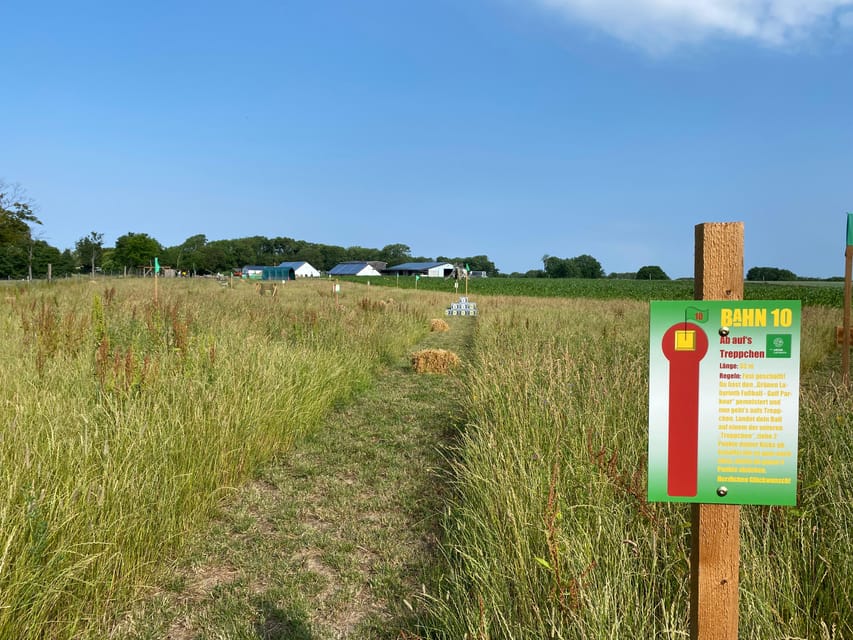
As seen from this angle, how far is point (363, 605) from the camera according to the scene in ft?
9.64

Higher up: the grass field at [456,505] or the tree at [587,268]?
A: the tree at [587,268]

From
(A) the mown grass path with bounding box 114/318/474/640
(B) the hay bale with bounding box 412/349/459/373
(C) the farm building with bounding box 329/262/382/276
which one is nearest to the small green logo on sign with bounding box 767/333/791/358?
(A) the mown grass path with bounding box 114/318/474/640

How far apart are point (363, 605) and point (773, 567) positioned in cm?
213

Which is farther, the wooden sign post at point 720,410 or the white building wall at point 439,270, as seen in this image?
the white building wall at point 439,270

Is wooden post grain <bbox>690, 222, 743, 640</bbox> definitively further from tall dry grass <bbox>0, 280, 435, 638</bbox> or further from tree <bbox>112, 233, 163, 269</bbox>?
tree <bbox>112, 233, 163, 269</bbox>

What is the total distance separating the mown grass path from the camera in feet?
9.08

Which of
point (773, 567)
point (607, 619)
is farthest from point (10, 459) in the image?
point (773, 567)

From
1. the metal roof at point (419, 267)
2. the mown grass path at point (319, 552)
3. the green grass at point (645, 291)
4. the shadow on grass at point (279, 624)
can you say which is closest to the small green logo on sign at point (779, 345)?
the mown grass path at point (319, 552)

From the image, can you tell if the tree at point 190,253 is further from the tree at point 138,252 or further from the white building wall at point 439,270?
the white building wall at point 439,270

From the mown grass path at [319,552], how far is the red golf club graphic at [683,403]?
941mm

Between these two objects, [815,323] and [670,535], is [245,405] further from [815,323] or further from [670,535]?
[815,323]

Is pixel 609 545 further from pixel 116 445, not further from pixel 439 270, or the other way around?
pixel 439 270

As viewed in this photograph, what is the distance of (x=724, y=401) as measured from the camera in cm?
143

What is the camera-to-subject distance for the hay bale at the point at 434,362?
9.55 metres
